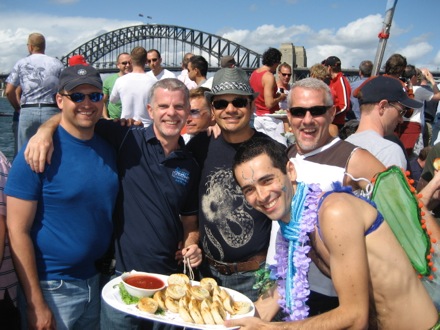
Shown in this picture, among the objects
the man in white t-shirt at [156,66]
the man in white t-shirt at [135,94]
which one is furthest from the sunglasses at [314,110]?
the man in white t-shirt at [156,66]

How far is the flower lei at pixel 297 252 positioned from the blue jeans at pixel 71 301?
1.36m

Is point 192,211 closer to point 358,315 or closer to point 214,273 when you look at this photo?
point 214,273

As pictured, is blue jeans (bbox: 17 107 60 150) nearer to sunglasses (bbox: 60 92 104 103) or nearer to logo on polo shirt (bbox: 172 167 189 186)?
sunglasses (bbox: 60 92 104 103)

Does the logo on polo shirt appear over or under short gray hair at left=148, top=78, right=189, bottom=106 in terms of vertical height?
under

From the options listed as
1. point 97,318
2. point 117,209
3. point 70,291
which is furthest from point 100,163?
point 97,318

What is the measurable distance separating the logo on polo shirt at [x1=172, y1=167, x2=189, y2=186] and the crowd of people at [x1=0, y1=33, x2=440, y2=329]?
1cm

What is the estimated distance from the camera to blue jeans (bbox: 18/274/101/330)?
2982 millimetres

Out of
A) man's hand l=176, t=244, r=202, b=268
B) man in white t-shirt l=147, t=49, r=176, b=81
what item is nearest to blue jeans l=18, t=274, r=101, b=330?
man's hand l=176, t=244, r=202, b=268

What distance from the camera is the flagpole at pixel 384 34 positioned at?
275 inches

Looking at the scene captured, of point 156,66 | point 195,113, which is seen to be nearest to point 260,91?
point 156,66

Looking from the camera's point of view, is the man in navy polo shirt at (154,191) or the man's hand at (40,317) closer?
the man's hand at (40,317)

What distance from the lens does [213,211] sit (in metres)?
3.34

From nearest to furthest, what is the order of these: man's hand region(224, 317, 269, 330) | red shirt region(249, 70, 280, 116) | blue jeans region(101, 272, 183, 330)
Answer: man's hand region(224, 317, 269, 330)
blue jeans region(101, 272, 183, 330)
red shirt region(249, 70, 280, 116)

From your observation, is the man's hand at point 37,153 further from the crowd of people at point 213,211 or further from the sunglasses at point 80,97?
Answer: the sunglasses at point 80,97
